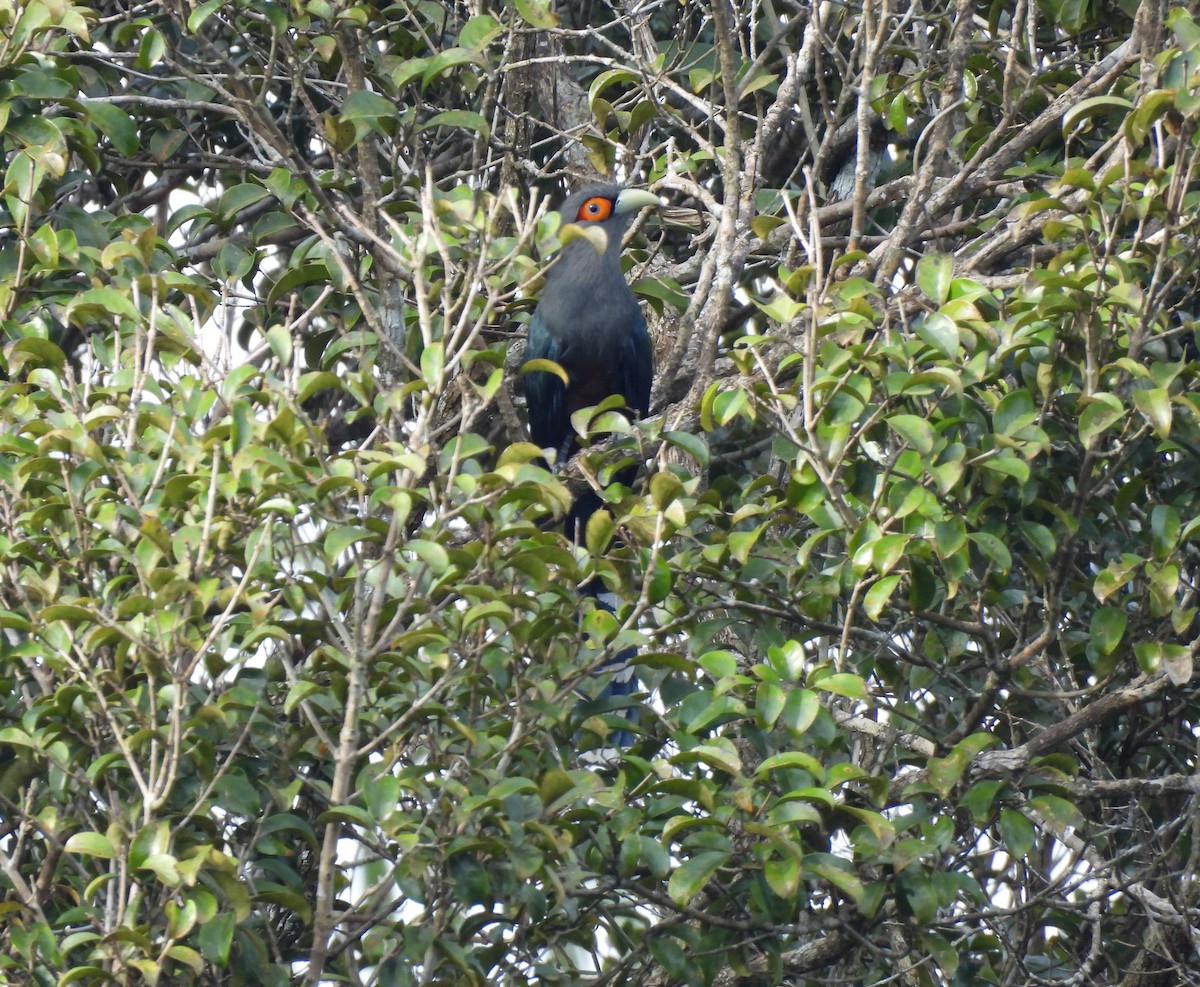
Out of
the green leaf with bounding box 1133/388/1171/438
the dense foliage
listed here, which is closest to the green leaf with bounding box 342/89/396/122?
the dense foliage

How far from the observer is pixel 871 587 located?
3234mm

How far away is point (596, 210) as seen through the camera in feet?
17.2

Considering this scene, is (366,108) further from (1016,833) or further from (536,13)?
(1016,833)

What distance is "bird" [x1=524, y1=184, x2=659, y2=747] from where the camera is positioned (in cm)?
560

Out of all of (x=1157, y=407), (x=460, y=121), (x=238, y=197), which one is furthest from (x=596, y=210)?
(x=1157, y=407)

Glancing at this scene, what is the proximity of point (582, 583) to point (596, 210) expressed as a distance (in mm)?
2417

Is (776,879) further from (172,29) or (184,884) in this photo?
(172,29)

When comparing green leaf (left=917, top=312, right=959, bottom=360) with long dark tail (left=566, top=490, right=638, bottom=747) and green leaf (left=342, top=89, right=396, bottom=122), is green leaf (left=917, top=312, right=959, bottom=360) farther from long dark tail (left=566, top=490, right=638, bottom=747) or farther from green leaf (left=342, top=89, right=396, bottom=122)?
green leaf (left=342, top=89, right=396, bottom=122)

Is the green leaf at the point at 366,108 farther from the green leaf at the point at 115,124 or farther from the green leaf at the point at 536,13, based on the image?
the green leaf at the point at 115,124

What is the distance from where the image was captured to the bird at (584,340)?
18.4 ft

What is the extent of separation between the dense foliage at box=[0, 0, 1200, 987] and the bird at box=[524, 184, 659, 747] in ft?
3.94

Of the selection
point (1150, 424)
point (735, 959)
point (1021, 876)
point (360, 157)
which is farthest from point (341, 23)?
point (1021, 876)

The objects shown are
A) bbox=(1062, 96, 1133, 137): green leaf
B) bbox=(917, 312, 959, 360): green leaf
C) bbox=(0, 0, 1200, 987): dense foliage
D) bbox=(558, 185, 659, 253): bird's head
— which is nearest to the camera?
bbox=(0, 0, 1200, 987): dense foliage

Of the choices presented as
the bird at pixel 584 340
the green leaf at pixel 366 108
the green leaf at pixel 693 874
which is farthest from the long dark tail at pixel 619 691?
the bird at pixel 584 340
